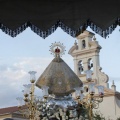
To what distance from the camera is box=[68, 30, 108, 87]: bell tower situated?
22469mm

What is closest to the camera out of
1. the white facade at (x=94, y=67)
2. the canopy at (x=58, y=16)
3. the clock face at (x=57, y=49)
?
the canopy at (x=58, y=16)

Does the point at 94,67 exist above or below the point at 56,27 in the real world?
above

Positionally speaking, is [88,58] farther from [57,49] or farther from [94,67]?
[57,49]

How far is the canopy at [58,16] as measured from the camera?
389cm

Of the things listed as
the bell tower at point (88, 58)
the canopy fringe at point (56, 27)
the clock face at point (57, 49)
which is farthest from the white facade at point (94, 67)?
the canopy fringe at point (56, 27)

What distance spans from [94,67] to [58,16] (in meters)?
19.0

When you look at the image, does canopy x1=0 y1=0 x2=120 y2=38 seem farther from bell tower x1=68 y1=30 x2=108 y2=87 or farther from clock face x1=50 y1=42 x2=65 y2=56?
bell tower x1=68 y1=30 x2=108 y2=87

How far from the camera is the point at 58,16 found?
159 inches

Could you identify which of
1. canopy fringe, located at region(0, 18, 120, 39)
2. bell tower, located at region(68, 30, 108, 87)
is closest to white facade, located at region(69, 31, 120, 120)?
bell tower, located at region(68, 30, 108, 87)

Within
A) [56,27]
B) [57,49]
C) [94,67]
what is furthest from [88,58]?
[56,27]

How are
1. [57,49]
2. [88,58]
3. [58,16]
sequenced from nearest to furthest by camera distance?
1. [58,16]
2. [57,49]
3. [88,58]

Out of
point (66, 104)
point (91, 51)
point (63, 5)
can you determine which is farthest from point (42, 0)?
point (91, 51)

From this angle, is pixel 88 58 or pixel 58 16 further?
pixel 88 58

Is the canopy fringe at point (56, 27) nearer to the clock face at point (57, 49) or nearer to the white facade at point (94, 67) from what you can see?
the clock face at point (57, 49)
